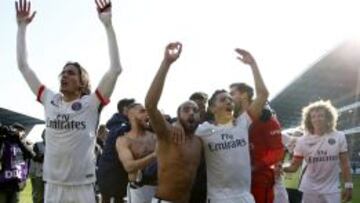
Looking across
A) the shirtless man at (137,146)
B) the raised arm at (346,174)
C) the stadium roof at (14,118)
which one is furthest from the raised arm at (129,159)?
the stadium roof at (14,118)

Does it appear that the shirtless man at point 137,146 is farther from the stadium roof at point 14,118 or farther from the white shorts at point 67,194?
the stadium roof at point 14,118

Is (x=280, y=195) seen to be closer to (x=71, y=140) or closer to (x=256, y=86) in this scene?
(x=256, y=86)

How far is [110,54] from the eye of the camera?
22.5 ft

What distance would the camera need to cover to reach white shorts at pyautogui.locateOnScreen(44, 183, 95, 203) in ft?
→ 22.1

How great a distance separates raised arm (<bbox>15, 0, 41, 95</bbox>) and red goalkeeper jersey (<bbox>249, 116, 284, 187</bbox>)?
2.79 m

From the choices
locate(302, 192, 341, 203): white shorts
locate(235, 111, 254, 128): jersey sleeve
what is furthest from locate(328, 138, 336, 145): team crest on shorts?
locate(235, 111, 254, 128): jersey sleeve

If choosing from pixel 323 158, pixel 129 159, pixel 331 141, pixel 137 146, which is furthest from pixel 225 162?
pixel 331 141

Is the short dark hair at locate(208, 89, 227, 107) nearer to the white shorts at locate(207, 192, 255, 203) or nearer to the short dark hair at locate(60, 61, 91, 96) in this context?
the white shorts at locate(207, 192, 255, 203)

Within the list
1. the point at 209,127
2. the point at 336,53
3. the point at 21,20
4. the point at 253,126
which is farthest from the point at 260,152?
the point at 336,53

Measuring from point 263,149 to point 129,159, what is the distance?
5.58 ft

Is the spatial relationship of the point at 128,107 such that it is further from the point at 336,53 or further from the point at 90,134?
the point at 336,53

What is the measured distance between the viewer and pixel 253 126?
8.27m

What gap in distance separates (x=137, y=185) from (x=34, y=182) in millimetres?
6972

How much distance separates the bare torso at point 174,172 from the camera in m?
6.72
